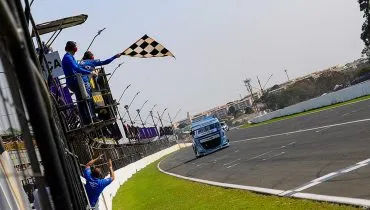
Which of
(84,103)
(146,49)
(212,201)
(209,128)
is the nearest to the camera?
(146,49)

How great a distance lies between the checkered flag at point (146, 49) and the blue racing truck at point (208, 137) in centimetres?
2378

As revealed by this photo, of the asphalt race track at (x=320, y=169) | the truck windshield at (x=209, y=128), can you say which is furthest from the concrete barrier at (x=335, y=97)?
the asphalt race track at (x=320, y=169)

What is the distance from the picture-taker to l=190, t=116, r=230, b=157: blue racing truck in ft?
99.0

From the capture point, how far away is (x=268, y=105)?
108 meters

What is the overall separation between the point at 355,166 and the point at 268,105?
9896cm

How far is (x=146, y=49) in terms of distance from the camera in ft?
20.6

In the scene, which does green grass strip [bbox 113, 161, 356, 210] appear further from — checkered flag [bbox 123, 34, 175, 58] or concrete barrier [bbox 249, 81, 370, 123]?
concrete barrier [bbox 249, 81, 370, 123]

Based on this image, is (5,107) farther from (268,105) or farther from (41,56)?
(268,105)

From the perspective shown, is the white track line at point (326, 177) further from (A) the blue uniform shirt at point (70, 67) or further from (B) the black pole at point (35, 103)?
(B) the black pole at point (35, 103)

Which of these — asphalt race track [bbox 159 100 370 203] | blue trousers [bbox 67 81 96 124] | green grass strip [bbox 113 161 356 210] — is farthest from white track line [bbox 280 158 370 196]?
blue trousers [bbox 67 81 96 124]

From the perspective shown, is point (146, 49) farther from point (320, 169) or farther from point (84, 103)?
point (320, 169)

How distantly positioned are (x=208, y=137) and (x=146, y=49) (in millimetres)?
24313

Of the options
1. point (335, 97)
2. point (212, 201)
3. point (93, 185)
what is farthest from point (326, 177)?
point (335, 97)

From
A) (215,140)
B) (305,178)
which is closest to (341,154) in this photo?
(305,178)
